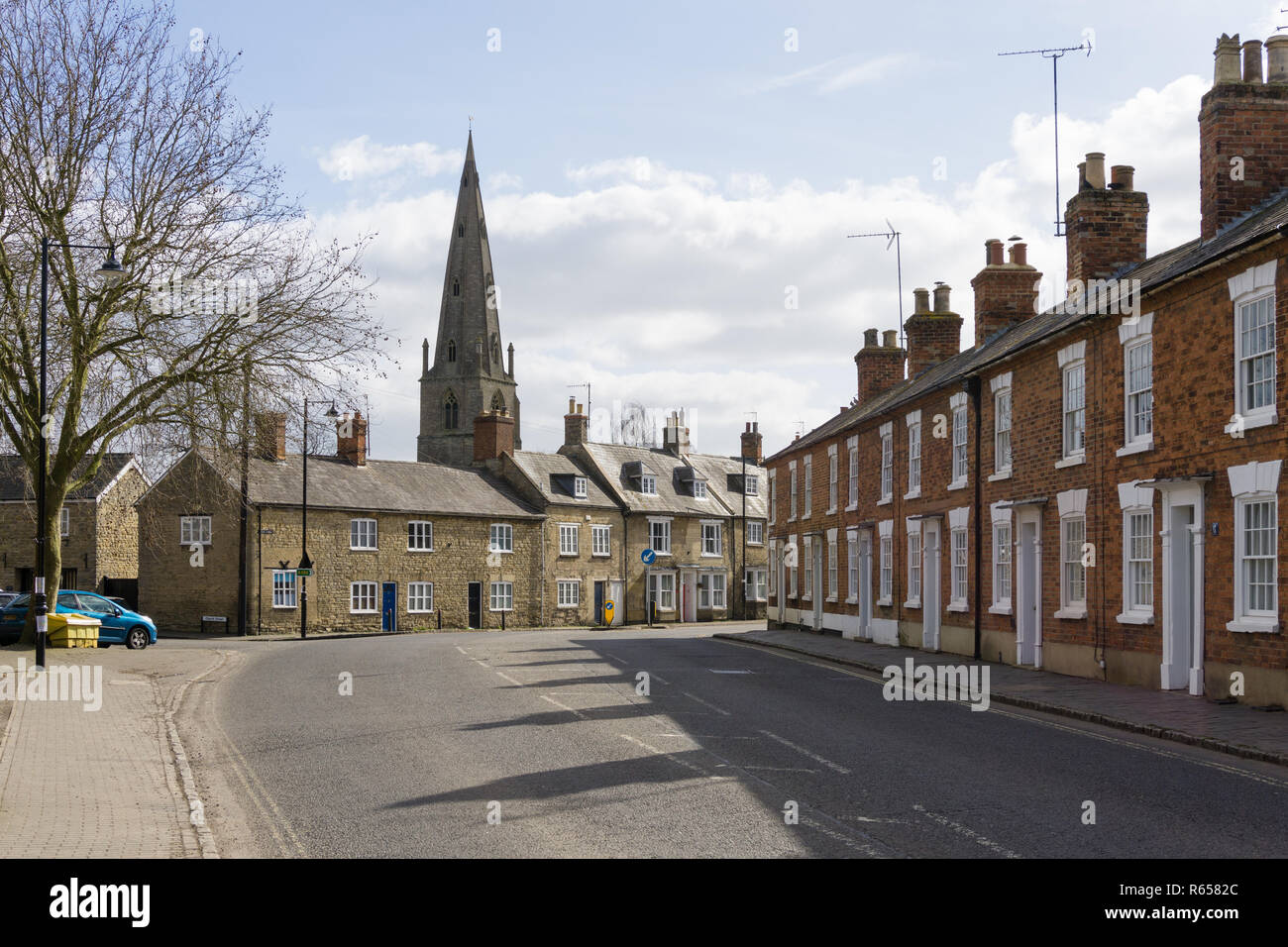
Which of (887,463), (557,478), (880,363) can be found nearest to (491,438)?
(557,478)

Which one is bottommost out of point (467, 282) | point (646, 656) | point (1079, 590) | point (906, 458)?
point (646, 656)

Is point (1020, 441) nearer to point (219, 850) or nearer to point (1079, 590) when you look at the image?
point (1079, 590)

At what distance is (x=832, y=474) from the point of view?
129ft

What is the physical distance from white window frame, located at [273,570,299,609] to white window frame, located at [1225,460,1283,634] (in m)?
39.0

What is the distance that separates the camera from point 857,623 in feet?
118

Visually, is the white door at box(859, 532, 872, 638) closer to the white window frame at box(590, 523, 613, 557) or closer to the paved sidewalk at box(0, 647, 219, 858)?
the paved sidewalk at box(0, 647, 219, 858)

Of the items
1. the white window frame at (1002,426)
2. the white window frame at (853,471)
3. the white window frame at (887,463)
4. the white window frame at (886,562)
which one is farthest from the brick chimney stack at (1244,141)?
the white window frame at (853,471)

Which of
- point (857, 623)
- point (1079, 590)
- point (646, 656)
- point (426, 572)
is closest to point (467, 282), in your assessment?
point (426, 572)

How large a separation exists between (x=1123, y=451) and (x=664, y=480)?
48817 millimetres

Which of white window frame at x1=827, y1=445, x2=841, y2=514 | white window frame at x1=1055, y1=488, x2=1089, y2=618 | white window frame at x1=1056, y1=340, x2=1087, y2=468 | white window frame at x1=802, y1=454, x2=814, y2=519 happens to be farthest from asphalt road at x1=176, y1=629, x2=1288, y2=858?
white window frame at x1=802, y1=454, x2=814, y2=519

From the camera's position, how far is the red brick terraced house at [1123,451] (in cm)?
1709

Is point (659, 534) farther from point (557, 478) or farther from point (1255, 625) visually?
point (1255, 625)

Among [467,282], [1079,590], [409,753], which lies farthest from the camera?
[467,282]
